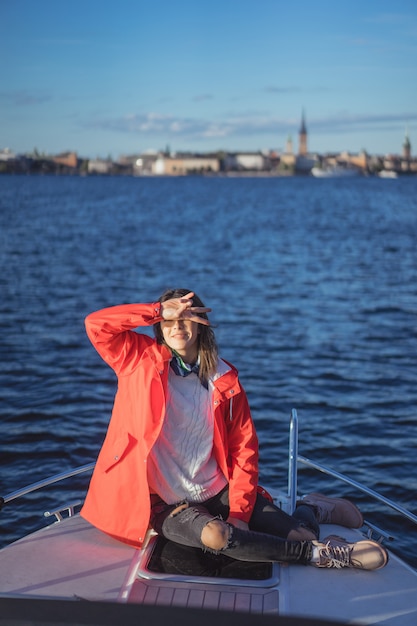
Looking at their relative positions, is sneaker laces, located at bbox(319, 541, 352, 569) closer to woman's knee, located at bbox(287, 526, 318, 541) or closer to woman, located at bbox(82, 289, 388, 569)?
woman, located at bbox(82, 289, 388, 569)

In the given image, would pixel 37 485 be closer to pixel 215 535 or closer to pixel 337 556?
pixel 215 535

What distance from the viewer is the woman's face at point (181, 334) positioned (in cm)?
500

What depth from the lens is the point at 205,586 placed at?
4.26m

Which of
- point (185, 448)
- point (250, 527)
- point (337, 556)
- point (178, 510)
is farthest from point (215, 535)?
point (337, 556)

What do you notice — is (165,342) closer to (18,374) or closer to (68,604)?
(68,604)

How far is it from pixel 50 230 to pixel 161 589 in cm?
4213

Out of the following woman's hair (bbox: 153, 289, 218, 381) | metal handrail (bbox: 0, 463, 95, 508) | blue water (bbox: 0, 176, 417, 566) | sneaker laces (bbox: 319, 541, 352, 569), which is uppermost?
woman's hair (bbox: 153, 289, 218, 381)

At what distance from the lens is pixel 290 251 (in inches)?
1404

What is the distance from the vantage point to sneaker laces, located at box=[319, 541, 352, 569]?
4.63 meters

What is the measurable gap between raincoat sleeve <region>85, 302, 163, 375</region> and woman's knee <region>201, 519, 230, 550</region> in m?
1.00

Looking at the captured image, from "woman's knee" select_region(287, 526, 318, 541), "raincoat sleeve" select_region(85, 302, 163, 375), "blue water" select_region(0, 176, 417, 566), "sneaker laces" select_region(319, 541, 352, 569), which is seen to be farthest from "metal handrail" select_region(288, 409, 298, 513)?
"blue water" select_region(0, 176, 417, 566)

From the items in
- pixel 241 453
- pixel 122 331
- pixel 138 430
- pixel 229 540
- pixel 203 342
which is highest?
pixel 122 331

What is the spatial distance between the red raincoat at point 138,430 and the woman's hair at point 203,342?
3.4 inches

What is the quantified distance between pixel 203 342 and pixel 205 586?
146 centimetres
